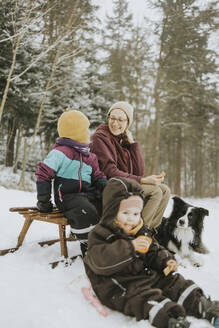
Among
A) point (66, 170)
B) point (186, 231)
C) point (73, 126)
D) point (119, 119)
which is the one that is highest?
point (119, 119)

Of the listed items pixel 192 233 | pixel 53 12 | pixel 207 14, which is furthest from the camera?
pixel 207 14

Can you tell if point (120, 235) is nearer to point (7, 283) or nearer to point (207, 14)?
point (7, 283)

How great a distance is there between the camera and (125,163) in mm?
3156

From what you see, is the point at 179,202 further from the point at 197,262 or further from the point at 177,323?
the point at 177,323

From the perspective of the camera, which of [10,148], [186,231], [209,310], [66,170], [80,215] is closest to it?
[209,310]

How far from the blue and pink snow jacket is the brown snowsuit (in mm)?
730

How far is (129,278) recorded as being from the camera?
1754 mm

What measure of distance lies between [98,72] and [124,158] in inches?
326

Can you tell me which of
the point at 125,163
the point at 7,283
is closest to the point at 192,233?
the point at 125,163

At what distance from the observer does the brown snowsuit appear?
158 cm

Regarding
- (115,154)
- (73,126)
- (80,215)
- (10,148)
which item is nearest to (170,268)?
(80,215)

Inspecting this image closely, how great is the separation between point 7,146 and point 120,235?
942 cm

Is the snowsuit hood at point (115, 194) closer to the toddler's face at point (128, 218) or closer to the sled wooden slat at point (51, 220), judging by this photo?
the toddler's face at point (128, 218)

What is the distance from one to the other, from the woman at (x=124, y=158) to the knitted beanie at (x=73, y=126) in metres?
0.32
